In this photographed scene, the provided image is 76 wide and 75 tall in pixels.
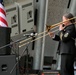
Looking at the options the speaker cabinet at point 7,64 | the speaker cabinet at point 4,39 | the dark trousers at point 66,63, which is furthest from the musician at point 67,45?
the speaker cabinet at point 7,64

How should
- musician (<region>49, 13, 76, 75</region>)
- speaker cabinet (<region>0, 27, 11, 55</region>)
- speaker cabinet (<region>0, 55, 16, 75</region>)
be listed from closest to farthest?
speaker cabinet (<region>0, 55, 16, 75</region>) → speaker cabinet (<region>0, 27, 11, 55</region>) → musician (<region>49, 13, 76, 75</region>)

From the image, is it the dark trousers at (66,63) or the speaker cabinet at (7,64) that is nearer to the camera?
the speaker cabinet at (7,64)

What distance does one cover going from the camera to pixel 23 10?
225 inches

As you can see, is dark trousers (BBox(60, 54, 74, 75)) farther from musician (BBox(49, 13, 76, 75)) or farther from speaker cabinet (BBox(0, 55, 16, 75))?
speaker cabinet (BBox(0, 55, 16, 75))

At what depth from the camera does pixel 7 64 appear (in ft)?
10.2

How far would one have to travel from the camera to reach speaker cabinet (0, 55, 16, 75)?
122 inches

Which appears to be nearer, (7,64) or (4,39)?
(7,64)

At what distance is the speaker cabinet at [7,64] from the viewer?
3.11 meters

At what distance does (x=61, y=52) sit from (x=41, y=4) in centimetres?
239

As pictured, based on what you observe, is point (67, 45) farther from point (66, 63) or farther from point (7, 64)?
point (7, 64)

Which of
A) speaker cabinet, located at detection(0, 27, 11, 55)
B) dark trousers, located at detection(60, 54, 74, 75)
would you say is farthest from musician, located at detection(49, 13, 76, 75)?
speaker cabinet, located at detection(0, 27, 11, 55)

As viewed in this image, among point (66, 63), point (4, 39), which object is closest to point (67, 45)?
point (66, 63)

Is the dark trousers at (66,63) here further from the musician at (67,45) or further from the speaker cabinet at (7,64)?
the speaker cabinet at (7,64)

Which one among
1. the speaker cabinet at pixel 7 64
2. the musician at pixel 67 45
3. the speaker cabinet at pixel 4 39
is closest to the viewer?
the speaker cabinet at pixel 7 64
